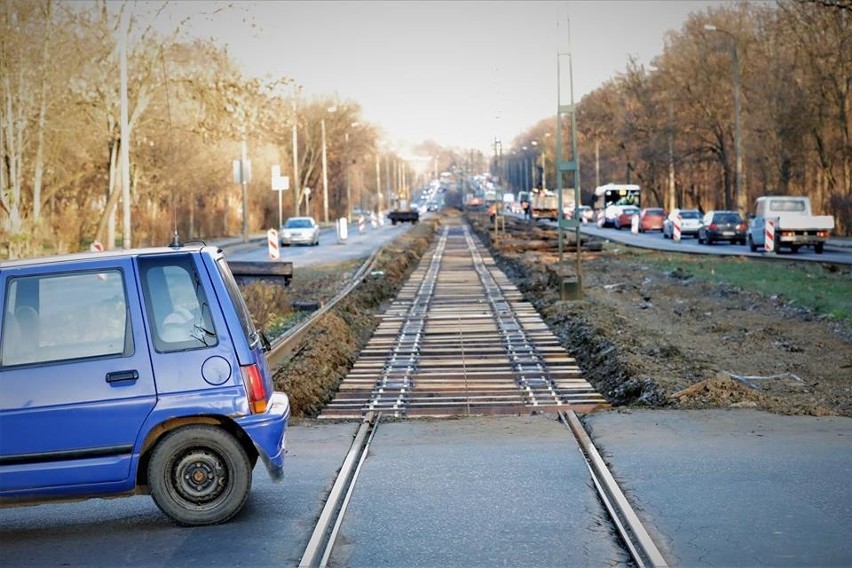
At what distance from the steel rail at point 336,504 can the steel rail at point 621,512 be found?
1708mm

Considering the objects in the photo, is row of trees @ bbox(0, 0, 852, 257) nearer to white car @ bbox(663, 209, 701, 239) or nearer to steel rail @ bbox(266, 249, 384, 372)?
white car @ bbox(663, 209, 701, 239)

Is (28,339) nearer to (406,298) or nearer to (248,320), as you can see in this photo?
(248,320)

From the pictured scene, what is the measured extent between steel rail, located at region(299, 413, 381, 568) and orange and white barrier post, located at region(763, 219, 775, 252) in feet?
121

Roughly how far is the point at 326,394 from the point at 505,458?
563 centimetres

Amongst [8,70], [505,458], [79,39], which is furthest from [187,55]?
[505,458]

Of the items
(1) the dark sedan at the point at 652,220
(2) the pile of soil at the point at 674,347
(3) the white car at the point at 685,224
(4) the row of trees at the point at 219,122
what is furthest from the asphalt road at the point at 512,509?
(1) the dark sedan at the point at 652,220

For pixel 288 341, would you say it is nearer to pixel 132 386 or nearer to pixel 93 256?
pixel 93 256

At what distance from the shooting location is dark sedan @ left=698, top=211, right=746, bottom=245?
5631 cm

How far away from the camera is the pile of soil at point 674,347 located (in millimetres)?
14117

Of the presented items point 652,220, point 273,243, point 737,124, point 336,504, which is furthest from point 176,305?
point 652,220

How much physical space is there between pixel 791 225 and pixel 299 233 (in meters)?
27.5

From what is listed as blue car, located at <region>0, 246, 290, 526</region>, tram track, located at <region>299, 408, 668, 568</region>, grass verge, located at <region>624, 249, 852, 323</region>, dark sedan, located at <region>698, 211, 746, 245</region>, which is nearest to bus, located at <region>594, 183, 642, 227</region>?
dark sedan, located at <region>698, 211, 746, 245</region>

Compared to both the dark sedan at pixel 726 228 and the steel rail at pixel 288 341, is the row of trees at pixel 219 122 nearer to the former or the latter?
the dark sedan at pixel 726 228

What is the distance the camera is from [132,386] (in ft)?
26.1
